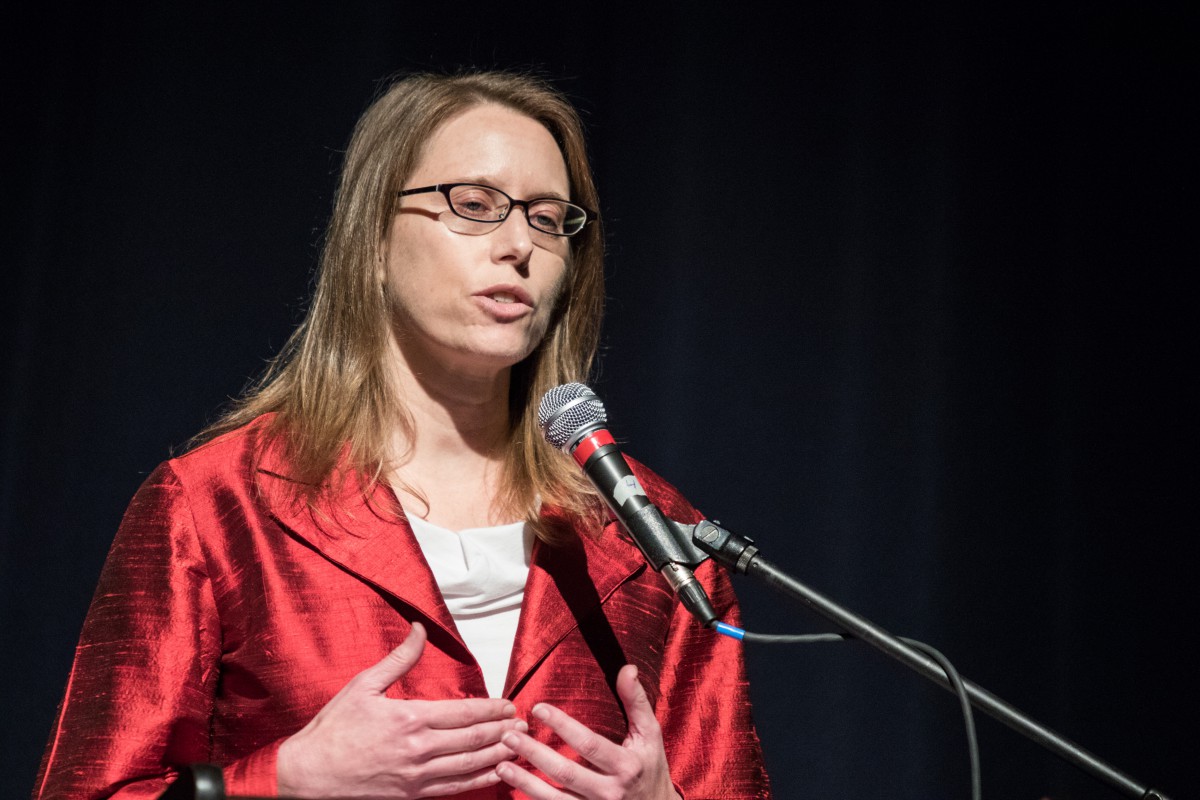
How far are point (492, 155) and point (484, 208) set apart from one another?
9 cm

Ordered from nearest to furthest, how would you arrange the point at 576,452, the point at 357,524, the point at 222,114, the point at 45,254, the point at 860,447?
the point at 576,452
the point at 357,524
the point at 45,254
the point at 222,114
the point at 860,447

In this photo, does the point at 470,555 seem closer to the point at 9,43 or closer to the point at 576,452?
the point at 576,452

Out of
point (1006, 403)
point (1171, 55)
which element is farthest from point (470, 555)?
point (1171, 55)

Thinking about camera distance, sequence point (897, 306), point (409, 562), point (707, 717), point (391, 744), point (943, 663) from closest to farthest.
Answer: point (943, 663)
point (391, 744)
point (409, 562)
point (707, 717)
point (897, 306)

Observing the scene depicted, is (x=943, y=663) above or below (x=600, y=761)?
above

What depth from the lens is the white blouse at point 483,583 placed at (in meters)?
1.67

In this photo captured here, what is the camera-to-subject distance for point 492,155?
1835 mm

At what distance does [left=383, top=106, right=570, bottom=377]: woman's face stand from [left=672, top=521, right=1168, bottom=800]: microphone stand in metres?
0.59

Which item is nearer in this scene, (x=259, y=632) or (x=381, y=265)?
(x=259, y=632)

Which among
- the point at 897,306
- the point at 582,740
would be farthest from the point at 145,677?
the point at 897,306

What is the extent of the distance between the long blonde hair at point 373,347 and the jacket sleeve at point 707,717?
256 mm

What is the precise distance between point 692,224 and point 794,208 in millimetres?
257

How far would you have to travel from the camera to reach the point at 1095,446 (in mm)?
2844

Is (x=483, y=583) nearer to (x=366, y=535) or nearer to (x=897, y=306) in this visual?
(x=366, y=535)
